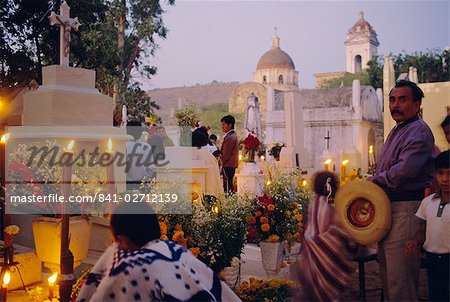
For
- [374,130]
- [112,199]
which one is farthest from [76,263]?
[374,130]

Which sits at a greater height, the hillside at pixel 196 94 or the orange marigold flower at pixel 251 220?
the hillside at pixel 196 94

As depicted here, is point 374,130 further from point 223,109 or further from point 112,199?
point 223,109

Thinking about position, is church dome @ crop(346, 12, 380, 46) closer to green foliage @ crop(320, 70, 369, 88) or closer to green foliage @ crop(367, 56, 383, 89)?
green foliage @ crop(320, 70, 369, 88)

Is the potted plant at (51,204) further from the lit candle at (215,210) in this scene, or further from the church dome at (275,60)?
the church dome at (275,60)

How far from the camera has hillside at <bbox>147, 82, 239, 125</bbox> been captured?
7788 centimetres

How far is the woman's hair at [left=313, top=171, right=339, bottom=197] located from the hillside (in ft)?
223

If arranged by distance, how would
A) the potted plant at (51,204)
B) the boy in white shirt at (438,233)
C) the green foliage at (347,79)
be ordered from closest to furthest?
the boy in white shirt at (438,233)
the potted plant at (51,204)
the green foliage at (347,79)

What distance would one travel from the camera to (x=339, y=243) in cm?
431

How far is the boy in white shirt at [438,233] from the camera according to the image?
388 centimetres

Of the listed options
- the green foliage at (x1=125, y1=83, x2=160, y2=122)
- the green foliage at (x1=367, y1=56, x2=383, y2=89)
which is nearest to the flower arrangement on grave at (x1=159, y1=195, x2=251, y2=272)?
the green foliage at (x1=125, y1=83, x2=160, y2=122)

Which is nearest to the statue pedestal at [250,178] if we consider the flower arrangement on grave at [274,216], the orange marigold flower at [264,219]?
the flower arrangement on grave at [274,216]

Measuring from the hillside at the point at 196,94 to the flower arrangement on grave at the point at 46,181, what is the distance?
66.3m

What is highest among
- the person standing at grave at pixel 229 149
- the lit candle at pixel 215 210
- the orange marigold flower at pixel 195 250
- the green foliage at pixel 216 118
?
the green foliage at pixel 216 118

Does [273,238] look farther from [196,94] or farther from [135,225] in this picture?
[196,94]
